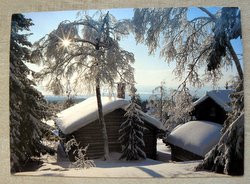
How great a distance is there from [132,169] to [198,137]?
1.68 ft

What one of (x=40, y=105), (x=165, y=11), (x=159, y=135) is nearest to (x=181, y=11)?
(x=165, y=11)

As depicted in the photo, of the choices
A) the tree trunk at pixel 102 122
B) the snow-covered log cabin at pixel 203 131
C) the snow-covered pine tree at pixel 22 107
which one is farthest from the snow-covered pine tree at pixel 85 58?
the snow-covered log cabin at pixel 203 131

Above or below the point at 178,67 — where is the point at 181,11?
above

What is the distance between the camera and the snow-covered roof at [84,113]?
8.18 feet

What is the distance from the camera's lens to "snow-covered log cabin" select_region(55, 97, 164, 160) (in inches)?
98.0

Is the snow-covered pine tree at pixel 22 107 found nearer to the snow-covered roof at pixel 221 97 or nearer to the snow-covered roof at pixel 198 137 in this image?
the snow-covered roof at pixel 198 137

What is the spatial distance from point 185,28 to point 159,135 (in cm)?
78

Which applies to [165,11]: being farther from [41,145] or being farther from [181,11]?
[41,145]

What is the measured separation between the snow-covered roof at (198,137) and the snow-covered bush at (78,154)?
0.60m

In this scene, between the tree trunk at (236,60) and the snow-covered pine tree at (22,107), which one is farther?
the snow-covered pine tree at (22,107)

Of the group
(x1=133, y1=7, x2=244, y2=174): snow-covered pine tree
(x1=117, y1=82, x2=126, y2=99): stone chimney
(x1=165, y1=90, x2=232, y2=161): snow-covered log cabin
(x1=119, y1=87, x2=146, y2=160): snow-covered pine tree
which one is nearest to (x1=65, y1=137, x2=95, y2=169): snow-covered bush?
(x1=119, y1=87, x2=146, y2=160): snow-covered pine tree

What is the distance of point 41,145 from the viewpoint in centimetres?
258

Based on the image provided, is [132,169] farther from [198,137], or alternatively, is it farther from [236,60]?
[236,60]

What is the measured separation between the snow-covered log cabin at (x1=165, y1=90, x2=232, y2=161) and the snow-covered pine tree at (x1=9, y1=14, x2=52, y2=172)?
92cm
